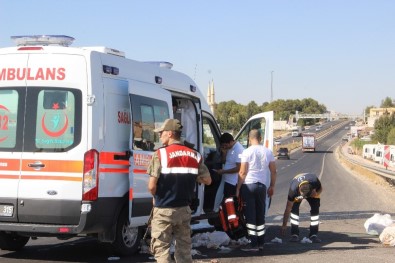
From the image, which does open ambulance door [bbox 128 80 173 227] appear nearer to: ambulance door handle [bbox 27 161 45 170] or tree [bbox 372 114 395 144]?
ambulance door handle [bbox 27 161 45 170]

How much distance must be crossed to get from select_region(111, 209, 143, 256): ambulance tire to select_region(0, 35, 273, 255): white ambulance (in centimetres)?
1

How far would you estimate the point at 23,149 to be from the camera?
723cm

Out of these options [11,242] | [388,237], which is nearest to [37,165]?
[11,242]

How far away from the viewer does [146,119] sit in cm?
812

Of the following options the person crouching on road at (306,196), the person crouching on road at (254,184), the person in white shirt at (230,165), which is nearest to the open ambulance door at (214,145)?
the person in white shirt at (230,165)

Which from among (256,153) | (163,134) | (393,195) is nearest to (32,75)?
(163,134)

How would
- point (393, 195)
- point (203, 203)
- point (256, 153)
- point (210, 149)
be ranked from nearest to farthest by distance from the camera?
point (256, 153)
point (203, 203)
point (210, 149)
point (393, 195)

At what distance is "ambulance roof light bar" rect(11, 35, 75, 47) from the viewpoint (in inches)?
300

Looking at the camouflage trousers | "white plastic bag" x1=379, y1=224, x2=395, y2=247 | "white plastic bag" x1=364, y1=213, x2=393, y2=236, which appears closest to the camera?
the camouflage trousers

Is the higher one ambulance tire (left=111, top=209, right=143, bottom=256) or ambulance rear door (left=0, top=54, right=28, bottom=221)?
ambulance rear door (left=0, top=54, right=28, bottom=221)

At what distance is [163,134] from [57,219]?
6.60 feet

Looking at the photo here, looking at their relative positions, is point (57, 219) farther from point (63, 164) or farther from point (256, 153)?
point (256, 153)

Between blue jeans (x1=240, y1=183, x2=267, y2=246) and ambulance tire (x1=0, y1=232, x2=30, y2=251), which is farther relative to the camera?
blue jeans (x1=240, y1=183, x2=267, y2=246)

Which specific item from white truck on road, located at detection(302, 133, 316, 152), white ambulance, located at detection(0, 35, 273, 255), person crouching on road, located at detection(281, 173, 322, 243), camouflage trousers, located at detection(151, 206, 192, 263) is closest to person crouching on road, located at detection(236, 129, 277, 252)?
person crouching on road, located at detection(281, 173, 322, 243)
